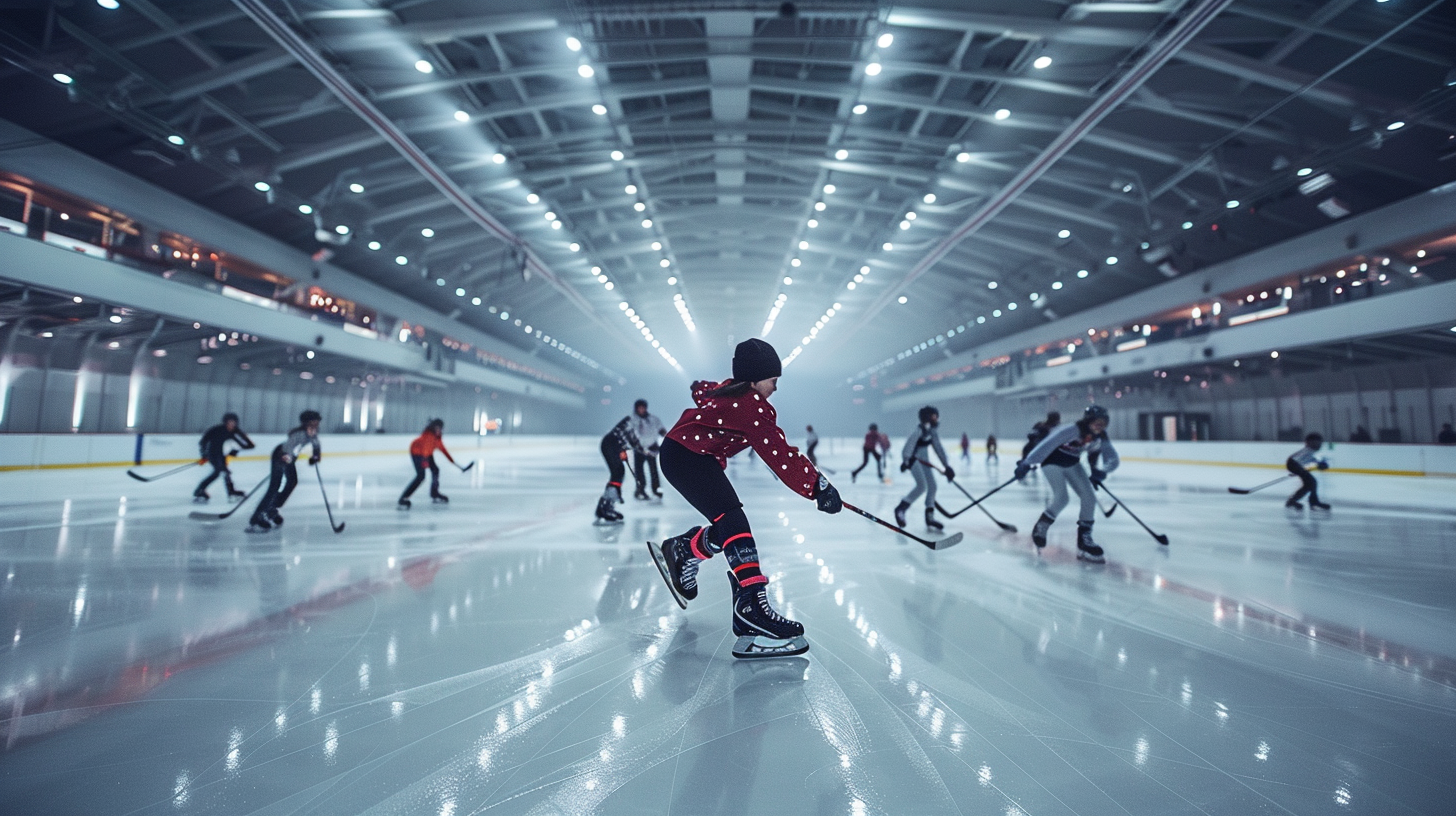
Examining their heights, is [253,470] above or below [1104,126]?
below

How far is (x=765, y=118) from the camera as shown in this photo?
1425 centimetres

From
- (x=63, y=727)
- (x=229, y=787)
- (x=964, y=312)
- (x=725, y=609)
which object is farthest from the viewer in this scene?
(x=964, y=312)

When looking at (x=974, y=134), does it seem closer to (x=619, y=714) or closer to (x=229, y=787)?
(x=619, y=714)

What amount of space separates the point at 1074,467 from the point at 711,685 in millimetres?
4917

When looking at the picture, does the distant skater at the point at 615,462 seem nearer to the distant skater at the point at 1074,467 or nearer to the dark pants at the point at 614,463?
the dark pants at the point at 614,463

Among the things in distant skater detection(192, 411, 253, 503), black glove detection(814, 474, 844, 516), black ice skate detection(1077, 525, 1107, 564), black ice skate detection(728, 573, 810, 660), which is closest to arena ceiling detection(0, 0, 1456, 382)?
distant skater detection(192, 411, 253, 503)

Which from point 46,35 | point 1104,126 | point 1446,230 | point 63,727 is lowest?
point 63,727

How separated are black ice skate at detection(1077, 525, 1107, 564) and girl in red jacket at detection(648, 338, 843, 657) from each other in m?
3.81

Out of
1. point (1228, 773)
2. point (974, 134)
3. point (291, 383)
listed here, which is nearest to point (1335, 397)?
point (974, 134)

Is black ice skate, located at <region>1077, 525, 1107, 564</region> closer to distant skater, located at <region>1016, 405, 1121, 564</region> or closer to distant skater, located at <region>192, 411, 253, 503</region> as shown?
distant skater, located at <region>1016, 405, 1121, 564</region>

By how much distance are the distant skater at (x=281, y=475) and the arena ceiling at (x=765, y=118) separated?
6561 mm

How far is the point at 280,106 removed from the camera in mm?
11633

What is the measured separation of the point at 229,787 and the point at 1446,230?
21161mm

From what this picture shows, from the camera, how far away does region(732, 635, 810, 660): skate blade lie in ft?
9.65
